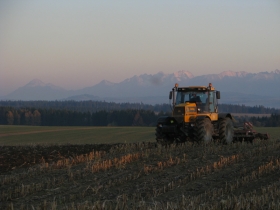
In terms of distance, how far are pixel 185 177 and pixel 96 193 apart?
2.48 metres

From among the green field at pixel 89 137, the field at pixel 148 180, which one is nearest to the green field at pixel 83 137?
the green field at pixel 89 137

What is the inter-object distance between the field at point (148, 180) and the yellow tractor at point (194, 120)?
92 centimetres

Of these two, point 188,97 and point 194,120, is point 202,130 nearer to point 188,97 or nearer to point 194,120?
point 194,120

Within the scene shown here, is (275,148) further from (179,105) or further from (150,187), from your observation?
(150,187)

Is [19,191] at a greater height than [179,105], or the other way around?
[179,105]

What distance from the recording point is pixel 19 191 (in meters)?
11.2

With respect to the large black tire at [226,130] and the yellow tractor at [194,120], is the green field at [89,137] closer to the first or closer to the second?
the large black tire at [226,130]

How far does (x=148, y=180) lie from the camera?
12242 millimetres

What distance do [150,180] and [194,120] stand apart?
7.68m

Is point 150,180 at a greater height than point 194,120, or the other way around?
point 194,120

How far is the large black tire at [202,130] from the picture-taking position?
749 inches

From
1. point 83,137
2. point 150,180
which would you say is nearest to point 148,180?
point 150,180

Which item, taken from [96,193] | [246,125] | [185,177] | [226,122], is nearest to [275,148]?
[226,122]

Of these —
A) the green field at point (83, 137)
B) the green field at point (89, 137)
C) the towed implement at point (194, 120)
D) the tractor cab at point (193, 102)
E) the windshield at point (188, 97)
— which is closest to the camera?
the towed implement at point (194, 120)
